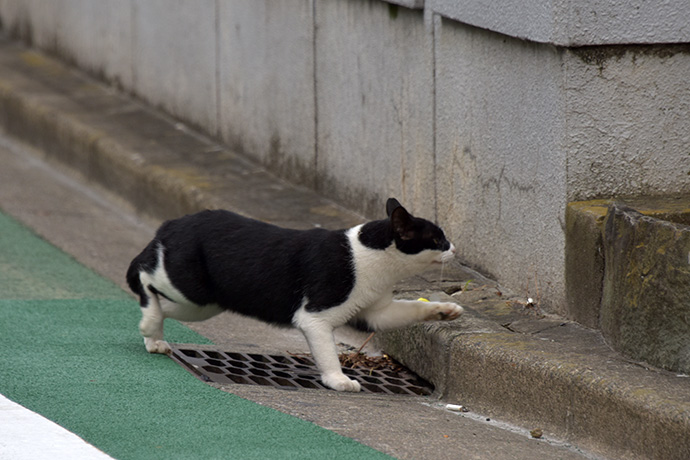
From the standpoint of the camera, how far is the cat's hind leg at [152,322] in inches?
189

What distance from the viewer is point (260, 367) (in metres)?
5.05

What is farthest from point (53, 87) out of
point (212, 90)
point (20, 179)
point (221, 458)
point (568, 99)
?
point (221, 458)

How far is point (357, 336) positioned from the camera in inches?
221

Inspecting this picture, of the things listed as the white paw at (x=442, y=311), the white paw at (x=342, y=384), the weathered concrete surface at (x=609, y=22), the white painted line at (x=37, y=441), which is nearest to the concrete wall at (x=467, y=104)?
the weathered concrete surface at (x=609, y=22)

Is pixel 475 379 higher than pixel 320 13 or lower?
lower

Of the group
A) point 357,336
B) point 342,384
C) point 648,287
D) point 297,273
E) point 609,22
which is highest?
point 609,22

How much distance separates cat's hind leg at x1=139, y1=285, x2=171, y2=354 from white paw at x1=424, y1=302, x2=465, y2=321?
120 cm

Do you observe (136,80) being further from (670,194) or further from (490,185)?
(670,194)

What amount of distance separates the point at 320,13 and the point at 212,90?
178cm

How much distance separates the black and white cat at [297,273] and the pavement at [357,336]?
0.27 meters

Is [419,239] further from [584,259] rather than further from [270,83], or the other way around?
[270,83]

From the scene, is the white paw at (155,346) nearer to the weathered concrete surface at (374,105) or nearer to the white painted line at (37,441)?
the white painted line at (37,441)

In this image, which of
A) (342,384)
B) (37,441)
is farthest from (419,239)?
(37,441)

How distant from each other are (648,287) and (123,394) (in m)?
2.02
